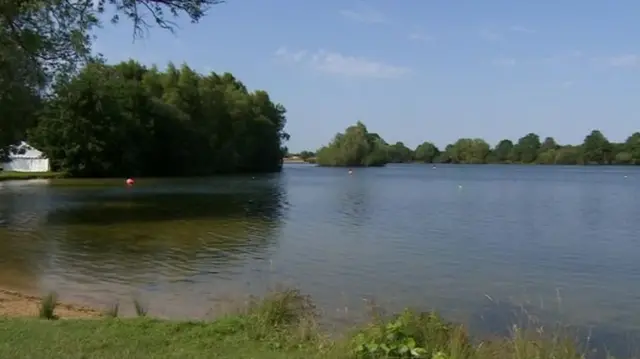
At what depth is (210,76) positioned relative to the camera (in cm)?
9506

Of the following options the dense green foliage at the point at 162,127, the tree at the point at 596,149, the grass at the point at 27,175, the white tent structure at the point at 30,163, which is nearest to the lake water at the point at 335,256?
the dense green foliage at the point at 162,127

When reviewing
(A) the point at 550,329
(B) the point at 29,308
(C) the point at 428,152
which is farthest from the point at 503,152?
(B) the point at 29,308

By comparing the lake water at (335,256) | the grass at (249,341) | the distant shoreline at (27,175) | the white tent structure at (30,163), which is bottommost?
the lake water at (335,256)

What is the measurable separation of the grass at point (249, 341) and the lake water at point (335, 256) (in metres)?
3.60

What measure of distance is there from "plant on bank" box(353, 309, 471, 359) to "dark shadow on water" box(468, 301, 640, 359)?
217 centimetres

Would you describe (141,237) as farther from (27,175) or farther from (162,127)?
(162,127)

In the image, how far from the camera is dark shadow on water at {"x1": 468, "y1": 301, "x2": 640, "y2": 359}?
9.33m

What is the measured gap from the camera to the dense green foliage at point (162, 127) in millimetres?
65312

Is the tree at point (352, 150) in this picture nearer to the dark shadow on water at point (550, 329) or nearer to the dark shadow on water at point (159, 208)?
the dark shadow on water at point (159, 208)

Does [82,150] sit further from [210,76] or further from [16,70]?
[16,70]

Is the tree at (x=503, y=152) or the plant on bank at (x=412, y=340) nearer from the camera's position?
the plant on bank at (x=412, y=340)

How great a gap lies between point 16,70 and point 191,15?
420 centimetres

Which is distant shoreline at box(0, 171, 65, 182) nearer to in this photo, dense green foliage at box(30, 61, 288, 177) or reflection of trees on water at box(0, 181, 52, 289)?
→ dense green foliage at box(30, 61, 288, 177)

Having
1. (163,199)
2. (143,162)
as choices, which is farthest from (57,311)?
(143,162)
